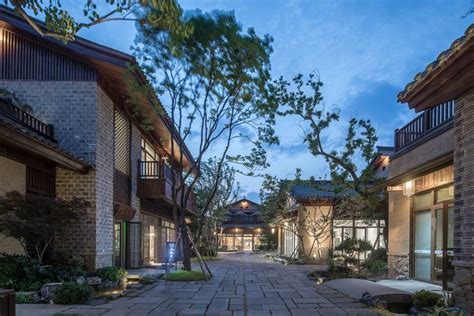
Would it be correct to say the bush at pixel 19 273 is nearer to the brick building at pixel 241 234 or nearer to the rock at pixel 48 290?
the rock at pixel 48 290

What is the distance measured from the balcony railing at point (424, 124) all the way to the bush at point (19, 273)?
910cm

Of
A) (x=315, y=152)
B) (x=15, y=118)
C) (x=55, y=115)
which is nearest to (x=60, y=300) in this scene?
(x=15, y=118)

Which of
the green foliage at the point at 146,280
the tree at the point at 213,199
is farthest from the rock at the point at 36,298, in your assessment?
the tree at the point at 213,199

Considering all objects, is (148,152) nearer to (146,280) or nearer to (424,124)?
(146,280)

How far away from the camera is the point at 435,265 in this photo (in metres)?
12.1

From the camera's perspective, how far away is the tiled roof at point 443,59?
5.56 m

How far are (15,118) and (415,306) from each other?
8.63 meters

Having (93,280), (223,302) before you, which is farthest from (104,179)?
(223,302)

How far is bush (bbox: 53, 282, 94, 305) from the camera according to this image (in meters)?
8.66

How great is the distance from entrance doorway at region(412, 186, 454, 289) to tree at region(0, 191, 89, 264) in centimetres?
827

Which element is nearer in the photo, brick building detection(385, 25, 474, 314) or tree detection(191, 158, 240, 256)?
brick building detection(385, 25, 474, 314)

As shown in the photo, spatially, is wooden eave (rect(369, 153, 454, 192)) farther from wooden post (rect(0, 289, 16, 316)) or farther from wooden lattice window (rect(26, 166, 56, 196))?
wooden lattice window (rect(26, 166, 56, 196))

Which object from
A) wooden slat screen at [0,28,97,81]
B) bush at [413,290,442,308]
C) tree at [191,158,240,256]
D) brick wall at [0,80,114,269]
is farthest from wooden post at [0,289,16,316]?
tree at [191,158,240,256]

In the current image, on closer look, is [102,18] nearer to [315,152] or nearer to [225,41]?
[225,41]
